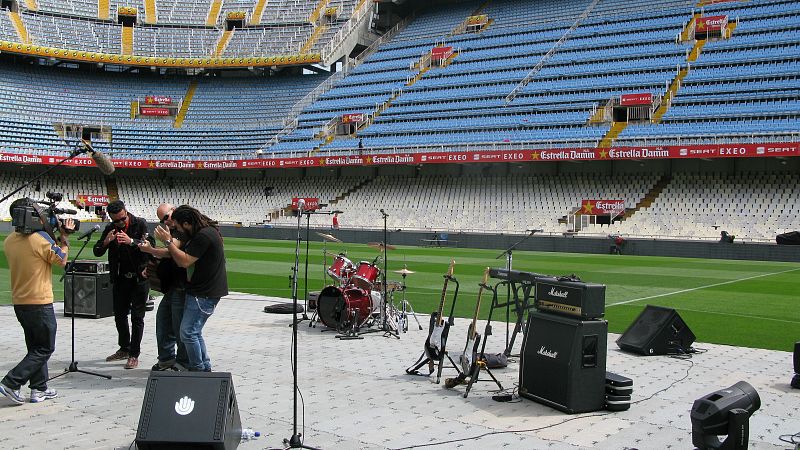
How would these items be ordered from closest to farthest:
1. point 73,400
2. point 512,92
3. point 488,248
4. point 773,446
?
point 773,446 → point 73,400 → point 488,248 → point 512,92

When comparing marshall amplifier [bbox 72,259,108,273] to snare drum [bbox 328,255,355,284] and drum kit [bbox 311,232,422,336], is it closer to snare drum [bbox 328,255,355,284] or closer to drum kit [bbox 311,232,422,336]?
drum kit [bbox 311,232,422,336]

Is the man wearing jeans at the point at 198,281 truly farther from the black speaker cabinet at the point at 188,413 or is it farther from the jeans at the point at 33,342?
the black speaker cabinet at the point at 188,413

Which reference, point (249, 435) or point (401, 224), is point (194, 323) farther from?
point (401, 224)

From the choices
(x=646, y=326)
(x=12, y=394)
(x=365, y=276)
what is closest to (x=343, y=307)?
(x=365, y=276)

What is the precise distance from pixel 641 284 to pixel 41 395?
16.7 meters

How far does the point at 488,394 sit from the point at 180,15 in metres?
64.5

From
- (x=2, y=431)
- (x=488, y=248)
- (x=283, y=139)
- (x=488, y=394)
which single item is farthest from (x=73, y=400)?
(x=283, y=139)

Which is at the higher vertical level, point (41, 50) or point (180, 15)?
point (180, 15)

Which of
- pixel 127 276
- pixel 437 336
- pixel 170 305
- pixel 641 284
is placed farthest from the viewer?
pixel 641 284

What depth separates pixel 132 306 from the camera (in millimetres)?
9023

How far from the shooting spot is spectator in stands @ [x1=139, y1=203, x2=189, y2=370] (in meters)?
7.59

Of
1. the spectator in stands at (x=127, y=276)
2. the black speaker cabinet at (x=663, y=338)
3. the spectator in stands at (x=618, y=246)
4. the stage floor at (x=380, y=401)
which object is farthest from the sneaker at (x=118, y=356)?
the spectator in stands at (x=618, y=246)

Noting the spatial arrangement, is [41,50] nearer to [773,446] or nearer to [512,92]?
[512,92]

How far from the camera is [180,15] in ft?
213
